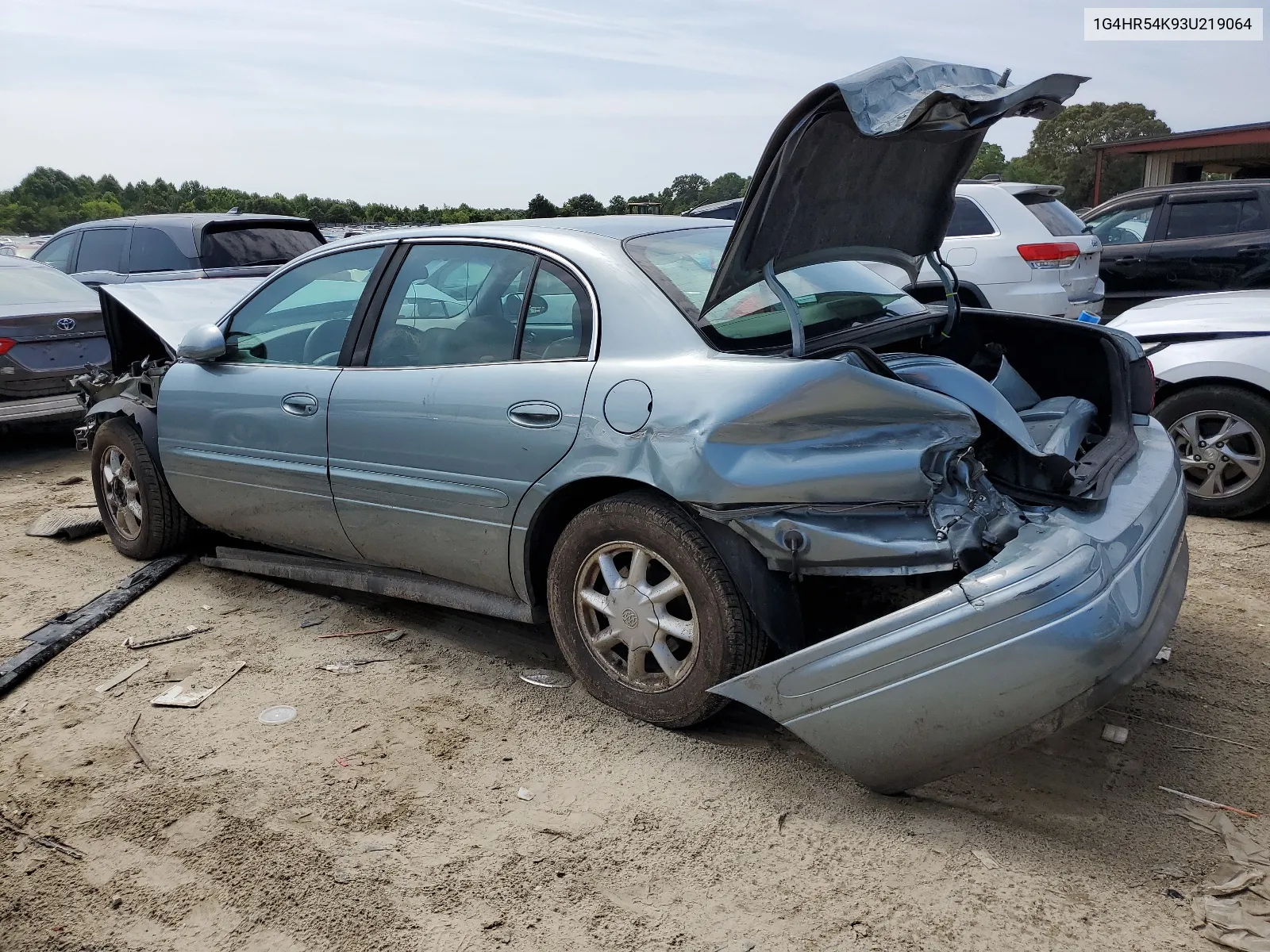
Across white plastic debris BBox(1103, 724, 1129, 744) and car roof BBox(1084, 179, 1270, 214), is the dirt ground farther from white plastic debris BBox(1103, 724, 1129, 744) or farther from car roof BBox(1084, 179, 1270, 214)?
car roof BBox(1084, 179, 1270, 214)

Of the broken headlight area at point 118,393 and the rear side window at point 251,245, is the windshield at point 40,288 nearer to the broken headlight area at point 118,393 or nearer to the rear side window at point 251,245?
the rear side window at point 251,245

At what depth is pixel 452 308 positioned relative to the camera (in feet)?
12.6

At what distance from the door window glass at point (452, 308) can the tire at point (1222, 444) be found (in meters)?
3.42

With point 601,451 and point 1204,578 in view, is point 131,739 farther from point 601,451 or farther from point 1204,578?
point 1204,578

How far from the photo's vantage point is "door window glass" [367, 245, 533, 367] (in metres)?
3.65

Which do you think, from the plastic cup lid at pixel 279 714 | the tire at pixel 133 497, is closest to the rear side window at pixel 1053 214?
the tire at pixel 133 497

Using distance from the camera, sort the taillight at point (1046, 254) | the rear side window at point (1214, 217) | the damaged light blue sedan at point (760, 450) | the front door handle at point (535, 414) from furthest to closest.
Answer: the rear side window at point (1214, 217)
the taillight at point (1046, 254)
the front door handle at point (535, 414)
the damaged light blue sedan at point (760, 450)

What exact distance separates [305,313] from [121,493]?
1671mm

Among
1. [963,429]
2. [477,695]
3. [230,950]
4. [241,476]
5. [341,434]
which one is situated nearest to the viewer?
[230,950]

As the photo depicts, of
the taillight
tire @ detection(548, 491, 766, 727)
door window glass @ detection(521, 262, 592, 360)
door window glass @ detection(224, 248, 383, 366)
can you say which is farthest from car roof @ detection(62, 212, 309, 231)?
tire @ detection(548, 491, 766, 727)

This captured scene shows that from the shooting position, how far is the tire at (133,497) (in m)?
5.03

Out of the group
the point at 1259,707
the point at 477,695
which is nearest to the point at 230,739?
the point at 477,695

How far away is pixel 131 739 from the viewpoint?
347cm

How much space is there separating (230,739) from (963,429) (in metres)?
2.49
